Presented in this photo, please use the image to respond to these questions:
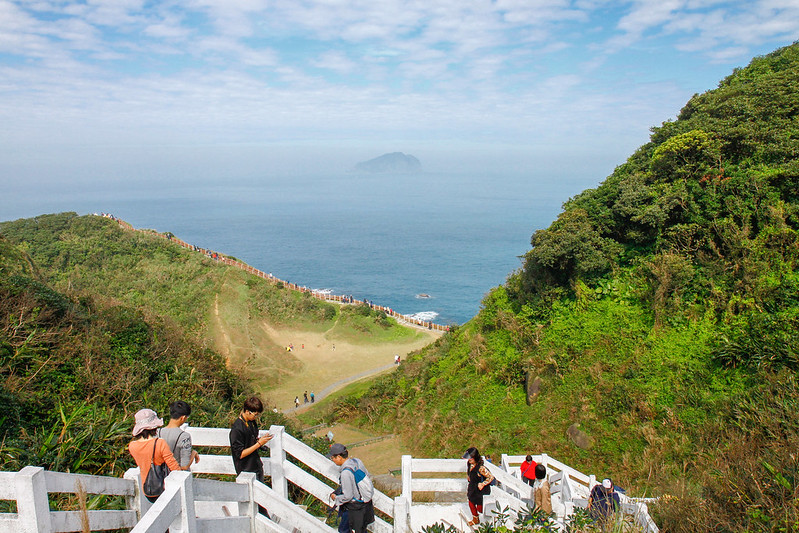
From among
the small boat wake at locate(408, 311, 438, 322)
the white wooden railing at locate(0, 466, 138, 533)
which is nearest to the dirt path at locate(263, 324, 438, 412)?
the small boat wake at locate(408, 311, 438, 322)

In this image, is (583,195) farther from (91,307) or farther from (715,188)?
(91,307)

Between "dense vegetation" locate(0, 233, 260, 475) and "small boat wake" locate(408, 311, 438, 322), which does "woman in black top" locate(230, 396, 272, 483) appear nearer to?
"dense vegetation" locate(0, 233, 260, 475)

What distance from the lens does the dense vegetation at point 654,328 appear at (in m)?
12.7

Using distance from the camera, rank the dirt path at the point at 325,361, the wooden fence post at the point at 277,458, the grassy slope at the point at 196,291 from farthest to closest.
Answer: the grassy slope at the point at 196,291 → the dirt path at the point at 325,361 → the wooden fence post at the point at 277,458

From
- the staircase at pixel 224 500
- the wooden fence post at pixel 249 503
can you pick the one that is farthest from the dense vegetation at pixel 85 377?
the wooden fence post at pixel 249 503

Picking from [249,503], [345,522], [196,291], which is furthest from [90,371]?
[196,291]

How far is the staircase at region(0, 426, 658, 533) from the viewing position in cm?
390

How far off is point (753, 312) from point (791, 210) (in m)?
3.89

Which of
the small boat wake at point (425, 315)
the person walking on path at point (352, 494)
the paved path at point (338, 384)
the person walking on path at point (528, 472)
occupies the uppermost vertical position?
the person walking on path at point (352, 494)

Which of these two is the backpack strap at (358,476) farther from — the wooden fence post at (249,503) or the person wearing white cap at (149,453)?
the person wearing white cap at (149,453)

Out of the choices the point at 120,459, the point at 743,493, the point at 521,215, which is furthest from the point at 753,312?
the point at 521,215

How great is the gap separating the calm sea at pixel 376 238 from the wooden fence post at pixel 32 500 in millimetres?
53831

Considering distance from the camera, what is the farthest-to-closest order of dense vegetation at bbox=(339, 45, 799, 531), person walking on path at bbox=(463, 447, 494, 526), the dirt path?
the dirt path
dense vegetation at bbox=(339, 45, 799, 531)
person walking on path at bbox=(463, 447, 494, 526)

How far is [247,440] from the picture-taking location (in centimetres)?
589
